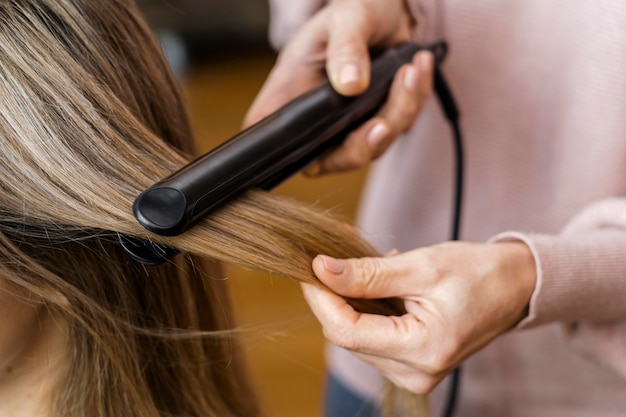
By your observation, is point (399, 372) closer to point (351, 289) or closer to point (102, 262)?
point (351, 289)

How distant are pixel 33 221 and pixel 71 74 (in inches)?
4.2

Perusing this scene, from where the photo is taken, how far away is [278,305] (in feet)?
6.25

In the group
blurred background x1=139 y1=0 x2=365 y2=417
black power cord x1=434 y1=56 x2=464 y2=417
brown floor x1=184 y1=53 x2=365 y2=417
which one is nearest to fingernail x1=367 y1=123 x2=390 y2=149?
black power cord x1=434 y1=56 x2=464 y2=417

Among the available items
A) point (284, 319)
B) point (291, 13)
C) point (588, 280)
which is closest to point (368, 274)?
point (588, 280)

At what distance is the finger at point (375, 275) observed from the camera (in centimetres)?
52

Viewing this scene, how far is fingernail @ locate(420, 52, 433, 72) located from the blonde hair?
220mm

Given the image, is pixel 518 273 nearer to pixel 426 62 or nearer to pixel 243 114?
pixel 426 62

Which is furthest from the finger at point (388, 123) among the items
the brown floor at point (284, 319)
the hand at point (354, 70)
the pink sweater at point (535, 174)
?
the brown floor at point (284, 319)

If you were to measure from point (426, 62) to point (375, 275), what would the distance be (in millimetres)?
268

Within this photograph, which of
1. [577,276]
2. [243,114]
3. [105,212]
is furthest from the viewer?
[243,114]

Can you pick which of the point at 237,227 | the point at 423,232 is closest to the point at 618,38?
the point at 423,232

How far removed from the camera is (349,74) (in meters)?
0.62

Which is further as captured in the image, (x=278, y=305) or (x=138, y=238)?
(x=278, y=305)

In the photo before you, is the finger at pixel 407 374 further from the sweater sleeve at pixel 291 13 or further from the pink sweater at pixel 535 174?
the sweater sleeve at pixel 291 13
